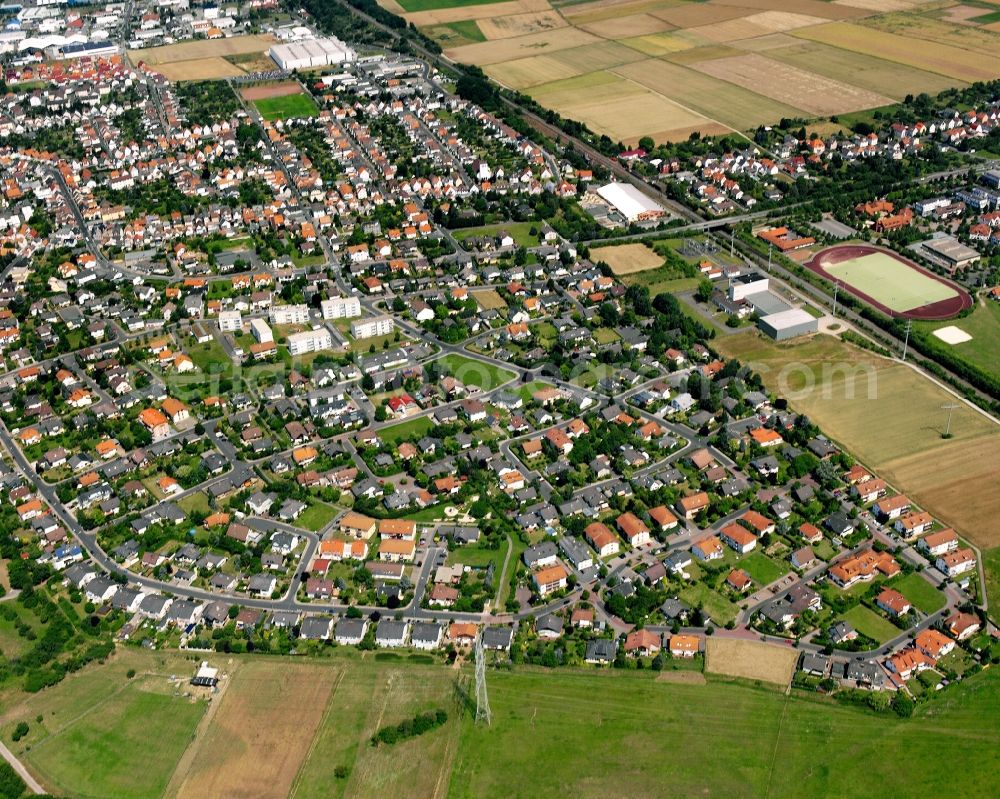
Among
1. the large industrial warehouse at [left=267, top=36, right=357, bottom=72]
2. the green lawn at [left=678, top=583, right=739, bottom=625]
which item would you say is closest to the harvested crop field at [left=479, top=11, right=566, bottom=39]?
the large industrial warehouse at [left=267, top=36, right=357, bottom=72]

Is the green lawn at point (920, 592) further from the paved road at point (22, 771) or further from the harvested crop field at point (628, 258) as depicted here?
the paved road at point (22, 771)

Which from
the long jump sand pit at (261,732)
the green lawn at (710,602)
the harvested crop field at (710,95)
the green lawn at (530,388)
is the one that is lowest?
the green lawn at (710,602)

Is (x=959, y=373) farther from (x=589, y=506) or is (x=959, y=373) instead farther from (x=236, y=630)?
(x=236, y=630)

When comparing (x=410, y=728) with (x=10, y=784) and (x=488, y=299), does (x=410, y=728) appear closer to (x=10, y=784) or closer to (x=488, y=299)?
(x=10, y=784)

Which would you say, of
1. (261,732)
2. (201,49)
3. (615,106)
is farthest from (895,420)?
(201,49)

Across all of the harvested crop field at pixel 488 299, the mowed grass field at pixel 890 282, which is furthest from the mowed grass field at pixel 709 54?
the harvested crop field at pixel 488 299

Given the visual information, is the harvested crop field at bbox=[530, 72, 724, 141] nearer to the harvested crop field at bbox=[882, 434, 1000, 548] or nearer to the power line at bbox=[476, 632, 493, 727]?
the harvested crop field at bbox=[882, 434, 1000, 548]
